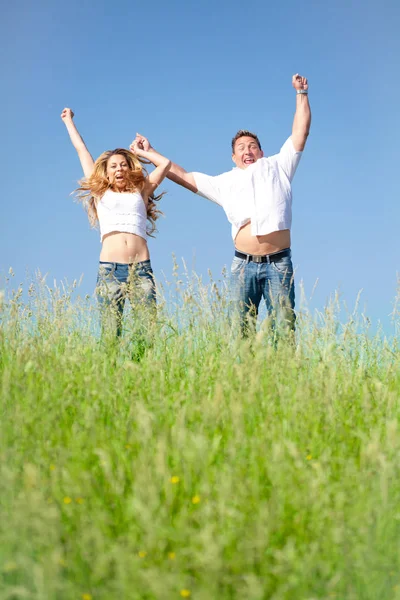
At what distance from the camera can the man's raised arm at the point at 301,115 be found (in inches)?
224

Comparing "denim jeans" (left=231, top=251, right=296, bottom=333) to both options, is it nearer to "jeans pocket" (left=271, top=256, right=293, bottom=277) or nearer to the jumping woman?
"jeans pocket" (left=271, top=256, right=293, bottom=277)

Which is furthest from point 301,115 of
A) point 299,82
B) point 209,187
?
point 209,187

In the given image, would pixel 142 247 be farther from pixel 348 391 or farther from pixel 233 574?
pixel 233 574

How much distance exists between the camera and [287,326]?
200 inches

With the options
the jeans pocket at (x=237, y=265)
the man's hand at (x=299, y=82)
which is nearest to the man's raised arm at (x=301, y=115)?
the man's hand at (x=299, y=82)

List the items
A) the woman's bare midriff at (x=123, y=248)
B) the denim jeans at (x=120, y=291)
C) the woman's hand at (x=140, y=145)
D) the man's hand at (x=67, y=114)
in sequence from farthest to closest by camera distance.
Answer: the man's hand at (x=67, y=114)
the woman's hand at (x=140, y=145)
the woman's bare midriff at (x=123, y=248)
the denim jeans at (x=120, y=291)

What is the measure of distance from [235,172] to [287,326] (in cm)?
180

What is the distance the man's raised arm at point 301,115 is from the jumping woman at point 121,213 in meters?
1.30

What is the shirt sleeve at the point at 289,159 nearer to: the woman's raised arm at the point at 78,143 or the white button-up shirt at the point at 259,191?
the white button-up shirt at the point at 259,191

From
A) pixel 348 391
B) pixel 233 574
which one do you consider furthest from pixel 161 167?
pixel 233 574

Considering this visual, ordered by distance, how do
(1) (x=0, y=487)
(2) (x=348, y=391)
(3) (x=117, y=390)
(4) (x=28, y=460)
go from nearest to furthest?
(1) (x=0, y=487)
(4) (x=28, y=460)
(3) (x=117, y=390)
(2) (x=348, y=391)

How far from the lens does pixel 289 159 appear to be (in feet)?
19.0

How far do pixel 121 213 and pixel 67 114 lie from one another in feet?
5.27

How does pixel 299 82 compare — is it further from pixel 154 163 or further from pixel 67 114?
pixel 67 114
